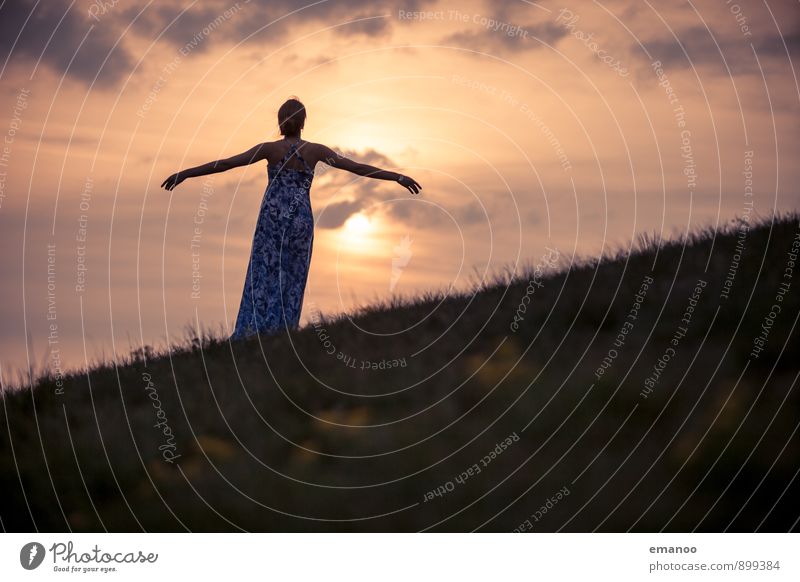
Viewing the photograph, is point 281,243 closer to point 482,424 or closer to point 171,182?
point 171,182

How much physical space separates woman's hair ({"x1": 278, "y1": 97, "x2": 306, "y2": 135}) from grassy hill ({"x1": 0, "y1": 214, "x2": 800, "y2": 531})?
358 cm

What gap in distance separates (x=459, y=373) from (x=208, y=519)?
89.7 inches

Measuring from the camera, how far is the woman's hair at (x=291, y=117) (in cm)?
1148

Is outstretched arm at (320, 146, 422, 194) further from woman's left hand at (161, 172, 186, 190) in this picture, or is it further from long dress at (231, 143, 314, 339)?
woman's left hand at (161, 172, 186, 190)

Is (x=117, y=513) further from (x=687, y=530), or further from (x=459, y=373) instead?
(x=687, y=530)

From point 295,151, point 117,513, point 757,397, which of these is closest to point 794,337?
point 757,397

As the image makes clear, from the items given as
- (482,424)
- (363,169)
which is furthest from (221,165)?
(482,424)

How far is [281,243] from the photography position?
40.0 ft

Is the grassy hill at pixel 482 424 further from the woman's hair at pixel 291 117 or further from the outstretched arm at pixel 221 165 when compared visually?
the woman's hair at pixel 291 117

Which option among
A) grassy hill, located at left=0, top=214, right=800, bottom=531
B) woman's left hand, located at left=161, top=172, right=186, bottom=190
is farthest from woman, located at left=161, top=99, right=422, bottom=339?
grassy hill, located at left=0, top=214, right=800, bottom=531

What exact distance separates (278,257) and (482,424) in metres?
6.67

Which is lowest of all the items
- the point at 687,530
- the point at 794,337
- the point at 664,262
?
the point at 687,530

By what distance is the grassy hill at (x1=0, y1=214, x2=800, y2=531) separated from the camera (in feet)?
17.3
